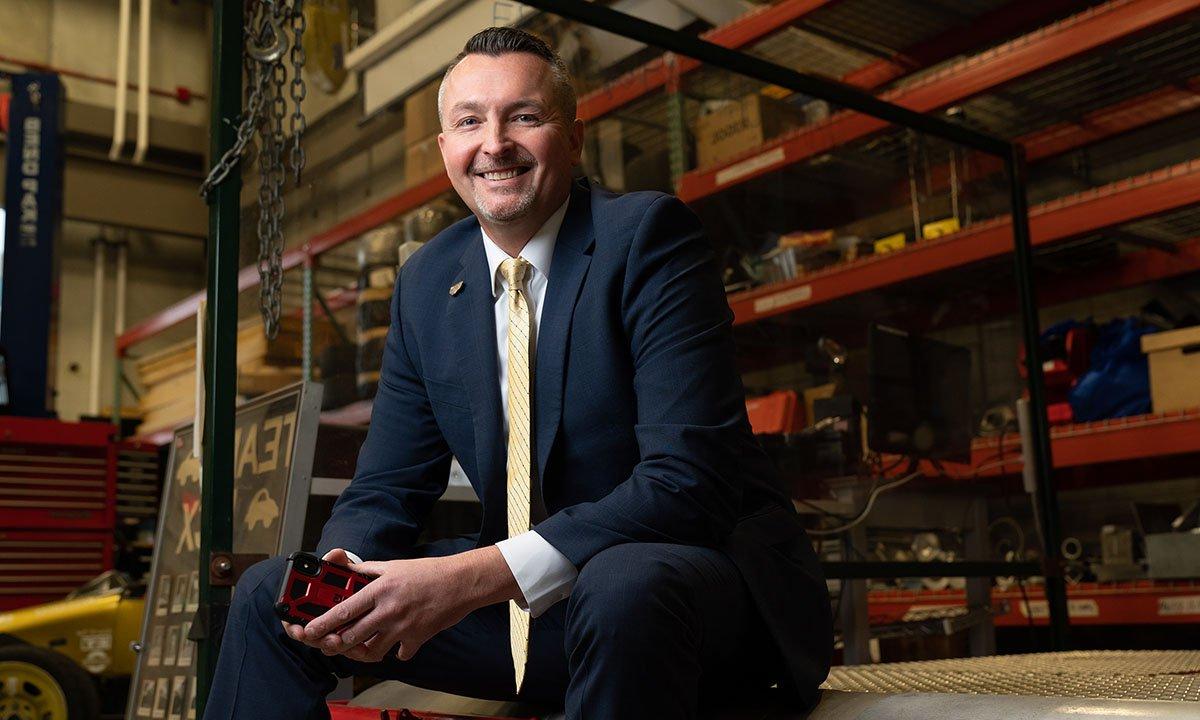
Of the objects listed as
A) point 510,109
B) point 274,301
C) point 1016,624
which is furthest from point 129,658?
point 510,109

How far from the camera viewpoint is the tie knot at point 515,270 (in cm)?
153

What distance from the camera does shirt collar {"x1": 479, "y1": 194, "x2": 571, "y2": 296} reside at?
1554 millimetres

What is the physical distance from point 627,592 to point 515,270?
0.52 metres

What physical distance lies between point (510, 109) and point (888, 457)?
78.8 inches

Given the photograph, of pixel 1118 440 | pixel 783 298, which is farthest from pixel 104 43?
pixel 1118 440

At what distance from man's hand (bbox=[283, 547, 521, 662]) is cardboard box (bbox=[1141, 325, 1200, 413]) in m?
3.39

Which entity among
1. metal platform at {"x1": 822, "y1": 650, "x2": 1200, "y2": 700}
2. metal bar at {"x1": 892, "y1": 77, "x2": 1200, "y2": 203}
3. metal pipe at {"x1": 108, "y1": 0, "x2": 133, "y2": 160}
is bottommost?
metal platform at {"x1": 822, "y1": 650, "x2": 1200, "y2": 700}

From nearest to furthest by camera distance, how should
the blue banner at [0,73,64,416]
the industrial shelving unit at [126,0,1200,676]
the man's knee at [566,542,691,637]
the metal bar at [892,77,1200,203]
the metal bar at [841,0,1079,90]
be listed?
the man's knee at [566,542,691,637]
the industrial shelving unit at [126,0,1200,676]
the metal bar at [892,77,1200,203]
the metal bar at [841,0,1079,90]
the blue banner at [0,73,64,416]

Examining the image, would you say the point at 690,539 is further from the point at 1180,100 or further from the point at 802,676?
the point at 1180,100

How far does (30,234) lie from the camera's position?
7070 mm

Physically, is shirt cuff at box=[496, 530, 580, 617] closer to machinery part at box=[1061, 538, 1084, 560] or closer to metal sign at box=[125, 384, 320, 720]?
metal sign at box=[125, 384, 320, 720]

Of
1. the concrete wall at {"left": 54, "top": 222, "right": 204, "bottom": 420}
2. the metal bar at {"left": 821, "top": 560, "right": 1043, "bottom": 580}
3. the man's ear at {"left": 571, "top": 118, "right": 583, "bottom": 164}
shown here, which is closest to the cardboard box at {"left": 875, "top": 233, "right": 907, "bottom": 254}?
the metal bar at {"left": 821, "top": 560, "right": 1043, "bottom": 580}

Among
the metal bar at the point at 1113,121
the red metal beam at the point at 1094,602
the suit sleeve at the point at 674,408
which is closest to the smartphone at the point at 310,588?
the suit sleeve at the point at 674,408

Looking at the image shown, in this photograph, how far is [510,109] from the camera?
153cm
